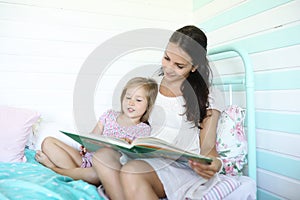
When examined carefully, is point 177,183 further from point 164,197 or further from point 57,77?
point 57,77

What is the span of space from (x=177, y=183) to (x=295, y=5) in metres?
0.85

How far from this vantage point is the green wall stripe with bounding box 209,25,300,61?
114cm

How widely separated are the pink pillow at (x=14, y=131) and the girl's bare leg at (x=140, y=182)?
0.65 m

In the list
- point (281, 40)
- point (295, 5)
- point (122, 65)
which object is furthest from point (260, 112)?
point (122, 65)

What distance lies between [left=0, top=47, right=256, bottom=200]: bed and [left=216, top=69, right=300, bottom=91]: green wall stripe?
89 mm

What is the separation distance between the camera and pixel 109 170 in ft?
3.33

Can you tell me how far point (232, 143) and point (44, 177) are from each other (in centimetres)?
79

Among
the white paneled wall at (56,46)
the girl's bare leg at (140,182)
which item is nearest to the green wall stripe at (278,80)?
the girl's bare leg at (140,182)

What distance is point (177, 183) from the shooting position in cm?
97

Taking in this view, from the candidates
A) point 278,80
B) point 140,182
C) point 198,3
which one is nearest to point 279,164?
point 278,80

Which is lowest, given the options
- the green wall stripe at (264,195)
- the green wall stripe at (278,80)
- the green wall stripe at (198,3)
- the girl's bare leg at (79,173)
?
the green wall stripe at (264,195)

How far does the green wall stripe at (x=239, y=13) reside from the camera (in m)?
1.27

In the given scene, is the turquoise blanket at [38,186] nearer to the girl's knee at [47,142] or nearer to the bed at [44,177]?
the bed at [44,177]

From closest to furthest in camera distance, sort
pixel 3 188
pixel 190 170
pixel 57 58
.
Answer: pixel 3 188 < pixel 190 170 < pixel 57 58
